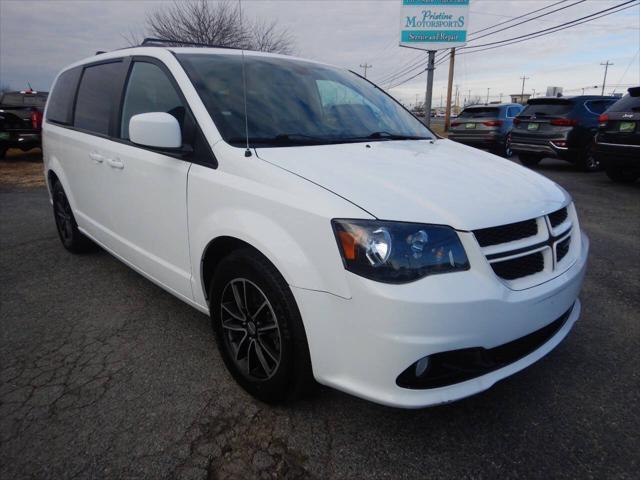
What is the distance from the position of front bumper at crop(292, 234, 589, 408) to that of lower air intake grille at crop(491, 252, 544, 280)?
8cm

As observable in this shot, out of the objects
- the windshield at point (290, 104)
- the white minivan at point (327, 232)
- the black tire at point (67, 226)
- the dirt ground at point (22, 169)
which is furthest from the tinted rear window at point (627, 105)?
the dirt ground at point (22, 169)

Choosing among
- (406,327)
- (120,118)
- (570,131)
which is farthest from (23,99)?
(406,327)

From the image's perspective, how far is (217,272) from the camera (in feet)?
7.31

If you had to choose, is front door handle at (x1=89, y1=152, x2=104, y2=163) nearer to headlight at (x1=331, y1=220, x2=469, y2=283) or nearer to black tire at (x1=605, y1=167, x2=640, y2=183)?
headlight at (x1=331, y1=220, x2=469, y2=283)

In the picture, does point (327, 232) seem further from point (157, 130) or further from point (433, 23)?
point (433, 23)

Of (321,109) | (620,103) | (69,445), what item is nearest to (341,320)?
(69,445)

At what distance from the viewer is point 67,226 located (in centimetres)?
438

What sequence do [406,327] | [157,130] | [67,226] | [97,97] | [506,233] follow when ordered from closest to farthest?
[406,327], [506,233], [157,130], [97,97], [67,226]

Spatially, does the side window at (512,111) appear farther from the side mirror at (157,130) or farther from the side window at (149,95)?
the side mirror at (157,130)

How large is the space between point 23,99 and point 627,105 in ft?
45.1

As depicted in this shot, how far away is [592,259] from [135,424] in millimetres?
4219

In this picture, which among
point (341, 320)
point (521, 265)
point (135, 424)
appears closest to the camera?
point (341, 320)

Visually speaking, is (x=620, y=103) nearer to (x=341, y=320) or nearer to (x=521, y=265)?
(x=521, y=265)

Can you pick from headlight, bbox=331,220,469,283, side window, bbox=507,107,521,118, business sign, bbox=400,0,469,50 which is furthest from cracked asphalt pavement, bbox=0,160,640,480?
business sign, bbox=400,0,469,50
